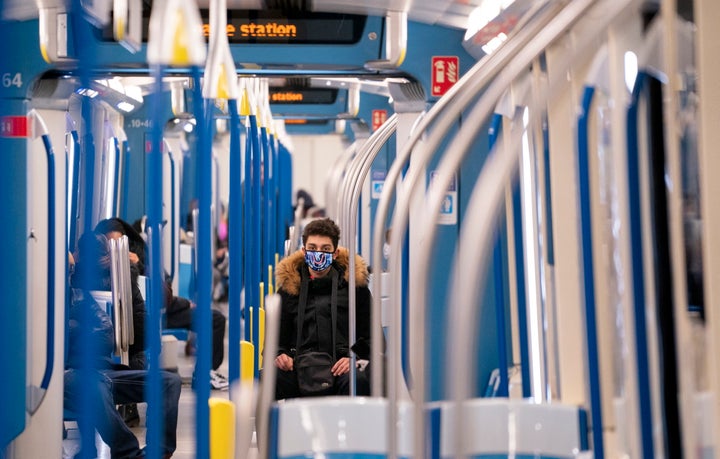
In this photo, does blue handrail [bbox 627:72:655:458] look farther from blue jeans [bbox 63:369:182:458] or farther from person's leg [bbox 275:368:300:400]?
person's leg [bbox 275:368:300:400]

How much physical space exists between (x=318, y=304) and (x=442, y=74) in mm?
1257

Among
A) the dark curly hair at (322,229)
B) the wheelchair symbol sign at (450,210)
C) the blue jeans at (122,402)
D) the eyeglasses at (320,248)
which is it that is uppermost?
the wheelchair symbol sign at (450,210)

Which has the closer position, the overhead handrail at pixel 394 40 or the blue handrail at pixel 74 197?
the overhead handrail at pixel 394 40

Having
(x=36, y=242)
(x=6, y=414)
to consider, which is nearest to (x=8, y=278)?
(x=6, y=414)

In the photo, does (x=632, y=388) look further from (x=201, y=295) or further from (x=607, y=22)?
(x=201, y=295)

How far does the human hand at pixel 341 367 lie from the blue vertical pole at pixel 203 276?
2654 millimetres

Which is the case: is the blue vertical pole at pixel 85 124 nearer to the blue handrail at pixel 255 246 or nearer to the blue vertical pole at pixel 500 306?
the blue vertical pole at pixel 500 306

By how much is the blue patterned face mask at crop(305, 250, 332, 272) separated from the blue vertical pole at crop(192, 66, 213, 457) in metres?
2.67

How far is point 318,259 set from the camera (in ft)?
17.4

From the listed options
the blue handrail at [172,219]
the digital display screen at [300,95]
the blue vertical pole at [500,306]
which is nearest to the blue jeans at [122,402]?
the blue vertical pole at [500,306]

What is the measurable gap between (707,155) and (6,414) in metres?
1.43

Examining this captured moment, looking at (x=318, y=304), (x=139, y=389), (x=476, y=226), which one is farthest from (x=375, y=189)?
(x=476, y=226)

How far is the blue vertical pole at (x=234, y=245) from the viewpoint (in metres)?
3.16

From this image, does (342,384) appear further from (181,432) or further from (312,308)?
(181,432)
